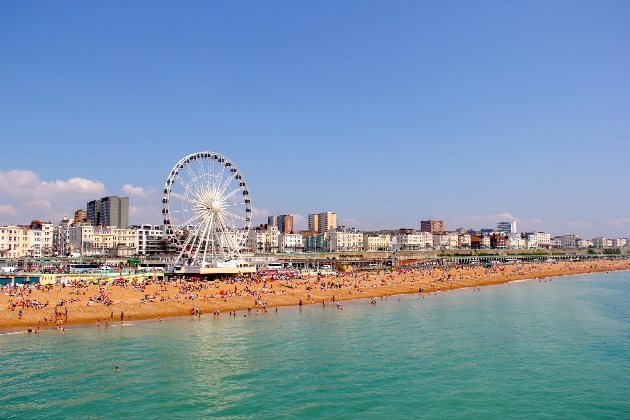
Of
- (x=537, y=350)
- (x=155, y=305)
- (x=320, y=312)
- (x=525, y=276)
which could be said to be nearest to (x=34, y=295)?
(x=155, y=305)

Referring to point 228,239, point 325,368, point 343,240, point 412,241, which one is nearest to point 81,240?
point 228,239

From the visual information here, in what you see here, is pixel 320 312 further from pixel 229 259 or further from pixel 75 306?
pixel 229 259

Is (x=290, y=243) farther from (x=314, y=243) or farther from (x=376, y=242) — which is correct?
(x=376, y=242)

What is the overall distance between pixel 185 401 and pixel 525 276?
77015 millimetres

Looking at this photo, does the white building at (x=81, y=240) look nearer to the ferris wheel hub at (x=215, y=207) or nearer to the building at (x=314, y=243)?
the building at (x=314, y=243)

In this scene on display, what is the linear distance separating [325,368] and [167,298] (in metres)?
22.6

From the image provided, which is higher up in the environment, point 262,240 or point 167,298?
point 262,240

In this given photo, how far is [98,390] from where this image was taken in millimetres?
20219

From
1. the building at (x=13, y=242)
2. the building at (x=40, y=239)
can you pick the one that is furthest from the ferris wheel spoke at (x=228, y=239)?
the building at (x=40, y=239)

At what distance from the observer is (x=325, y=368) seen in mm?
23594

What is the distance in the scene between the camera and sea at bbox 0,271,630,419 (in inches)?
727

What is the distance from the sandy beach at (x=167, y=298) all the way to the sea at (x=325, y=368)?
106 inches

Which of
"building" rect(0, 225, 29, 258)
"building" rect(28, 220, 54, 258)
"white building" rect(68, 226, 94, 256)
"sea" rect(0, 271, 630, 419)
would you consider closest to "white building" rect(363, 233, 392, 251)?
"white building" rect(68, 226, 94, 256)

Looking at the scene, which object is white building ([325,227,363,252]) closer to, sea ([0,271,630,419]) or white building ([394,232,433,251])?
white building ([394,232,433,251])
